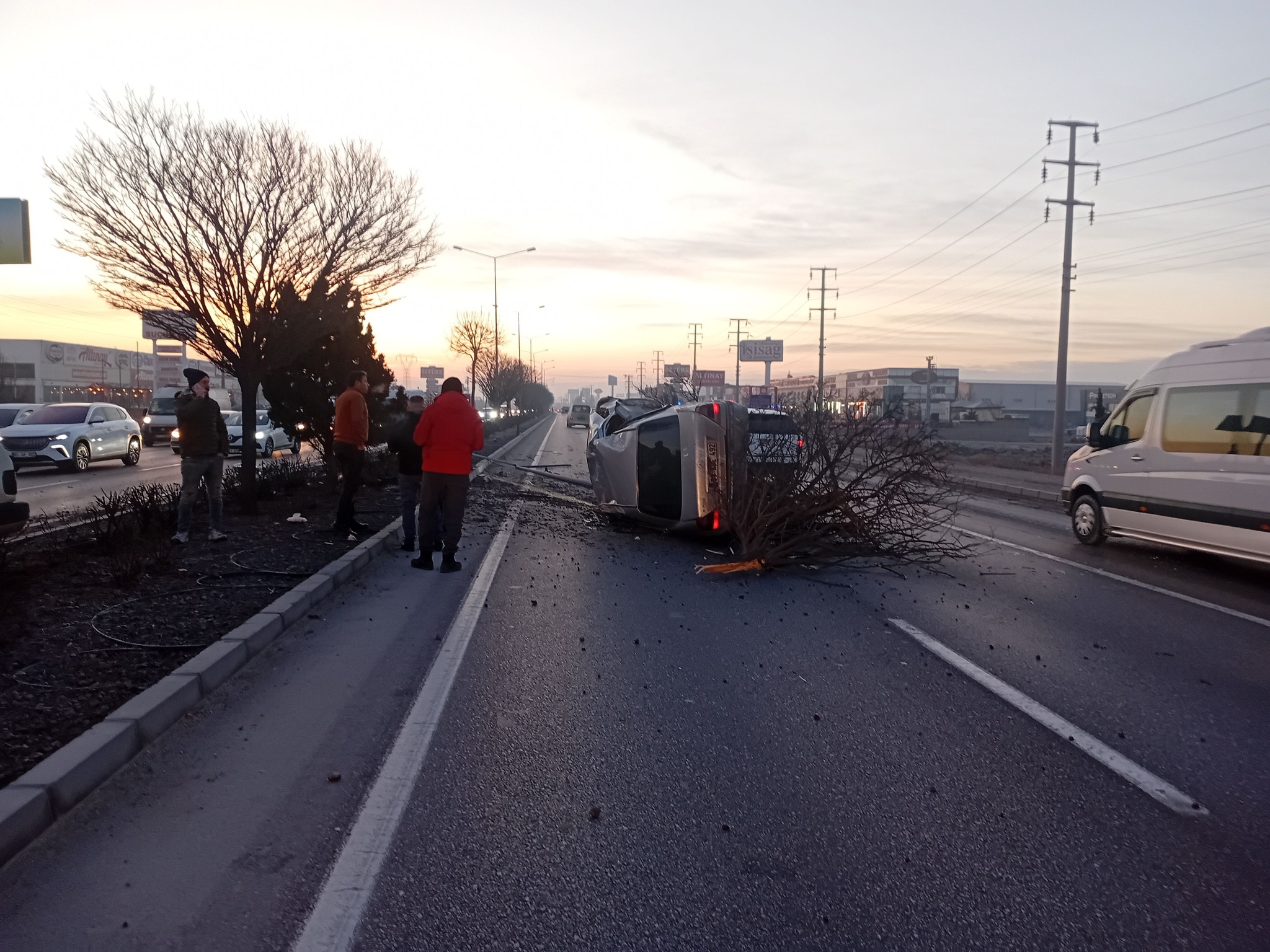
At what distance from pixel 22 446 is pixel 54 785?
20813 mm

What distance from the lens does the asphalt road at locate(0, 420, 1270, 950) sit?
322 cm

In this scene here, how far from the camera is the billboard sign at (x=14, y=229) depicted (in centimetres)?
1190

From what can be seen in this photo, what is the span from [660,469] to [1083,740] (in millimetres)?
7187

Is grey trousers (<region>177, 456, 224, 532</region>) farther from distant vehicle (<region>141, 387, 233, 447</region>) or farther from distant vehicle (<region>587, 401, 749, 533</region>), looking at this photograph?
distant vehicle (<region>141, 387, 233, 447</region>)

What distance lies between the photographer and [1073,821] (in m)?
4.01

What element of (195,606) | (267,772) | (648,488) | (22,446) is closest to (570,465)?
(22,446)

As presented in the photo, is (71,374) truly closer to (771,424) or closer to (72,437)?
(72,437)

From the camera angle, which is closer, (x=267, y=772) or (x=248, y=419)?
(x=267, y=772)

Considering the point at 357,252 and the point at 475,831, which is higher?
the point at 357,252

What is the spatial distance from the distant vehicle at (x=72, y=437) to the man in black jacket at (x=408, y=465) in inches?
555

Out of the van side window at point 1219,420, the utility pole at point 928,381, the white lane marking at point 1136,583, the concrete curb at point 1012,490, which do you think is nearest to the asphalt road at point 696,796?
the white lane marking at point 1136,583

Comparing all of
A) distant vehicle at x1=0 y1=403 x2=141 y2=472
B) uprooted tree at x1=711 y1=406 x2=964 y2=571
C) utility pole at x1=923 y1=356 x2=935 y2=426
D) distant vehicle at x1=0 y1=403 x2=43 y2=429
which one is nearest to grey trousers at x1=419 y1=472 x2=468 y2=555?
uprooted tree at x1=711 y1=406 x2=964 y2=571

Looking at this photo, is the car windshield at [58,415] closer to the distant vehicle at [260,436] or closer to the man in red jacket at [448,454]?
the distant vehicle at [260,436]

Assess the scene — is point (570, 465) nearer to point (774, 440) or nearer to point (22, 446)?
point (22, 446)
